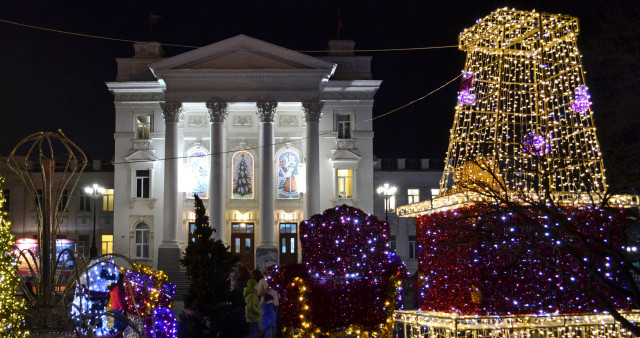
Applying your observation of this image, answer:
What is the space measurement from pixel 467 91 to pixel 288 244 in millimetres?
26816

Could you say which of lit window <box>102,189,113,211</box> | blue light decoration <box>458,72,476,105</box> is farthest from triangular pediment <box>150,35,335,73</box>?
blue light decoration <box>458,72,476,105</box>

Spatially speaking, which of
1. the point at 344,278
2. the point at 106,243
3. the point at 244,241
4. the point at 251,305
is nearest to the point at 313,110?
the point at 244,241

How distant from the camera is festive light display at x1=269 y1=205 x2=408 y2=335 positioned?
39.8ft

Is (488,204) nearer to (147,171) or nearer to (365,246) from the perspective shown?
(365,246)

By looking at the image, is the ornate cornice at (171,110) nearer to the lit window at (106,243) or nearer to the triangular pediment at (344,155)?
the triangular pediment at (344,155)

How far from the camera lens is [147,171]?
40.9m

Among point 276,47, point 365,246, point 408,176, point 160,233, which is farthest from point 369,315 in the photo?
point 408,176

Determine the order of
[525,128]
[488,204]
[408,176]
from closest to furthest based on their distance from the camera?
[488,204] → [525,128] → [408,176]

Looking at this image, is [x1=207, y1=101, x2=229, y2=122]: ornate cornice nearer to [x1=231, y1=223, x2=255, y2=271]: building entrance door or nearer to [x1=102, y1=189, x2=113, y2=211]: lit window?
[x1=231, y1=223, x2=255, y2=271]: building entrance door

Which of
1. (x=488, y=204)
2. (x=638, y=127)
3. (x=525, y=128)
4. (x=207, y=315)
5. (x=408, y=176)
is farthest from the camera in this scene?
(x=408, y=176)

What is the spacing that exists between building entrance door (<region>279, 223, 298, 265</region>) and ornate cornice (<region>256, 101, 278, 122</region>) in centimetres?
635

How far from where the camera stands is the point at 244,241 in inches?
1587

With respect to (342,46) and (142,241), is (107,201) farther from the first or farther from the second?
(342,46)

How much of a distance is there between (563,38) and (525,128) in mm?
1878
